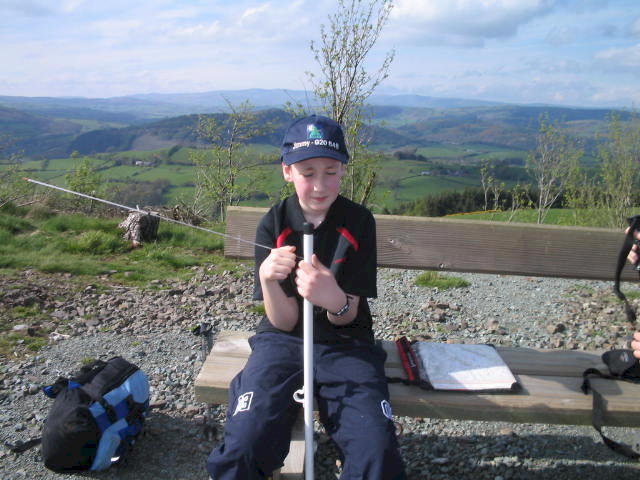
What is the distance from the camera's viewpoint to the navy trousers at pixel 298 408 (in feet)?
6.96

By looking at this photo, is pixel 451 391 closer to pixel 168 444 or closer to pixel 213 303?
pixel 168 444

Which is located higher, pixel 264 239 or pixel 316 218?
pixel 316 218

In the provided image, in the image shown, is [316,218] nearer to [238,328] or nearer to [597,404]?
[597,404]

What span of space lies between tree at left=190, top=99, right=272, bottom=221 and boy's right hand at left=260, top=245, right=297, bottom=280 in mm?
13340

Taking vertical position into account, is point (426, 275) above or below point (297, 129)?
below

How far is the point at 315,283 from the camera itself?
2166mm

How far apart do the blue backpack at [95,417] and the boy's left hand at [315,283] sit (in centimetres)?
158

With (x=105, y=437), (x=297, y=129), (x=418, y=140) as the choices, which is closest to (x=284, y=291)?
(x=297, y=129)

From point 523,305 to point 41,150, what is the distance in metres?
72.6

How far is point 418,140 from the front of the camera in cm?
8150

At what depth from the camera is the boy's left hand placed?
85.1 inches

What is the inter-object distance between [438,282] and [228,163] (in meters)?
11.2

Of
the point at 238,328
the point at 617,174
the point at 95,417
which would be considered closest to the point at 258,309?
the point at 238,328

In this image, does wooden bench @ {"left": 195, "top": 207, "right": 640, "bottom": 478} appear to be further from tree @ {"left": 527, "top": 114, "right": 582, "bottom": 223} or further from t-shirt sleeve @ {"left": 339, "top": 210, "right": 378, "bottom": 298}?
tree @ {"left": 527, "top": 114, "right": 582, "bottom": 223}
